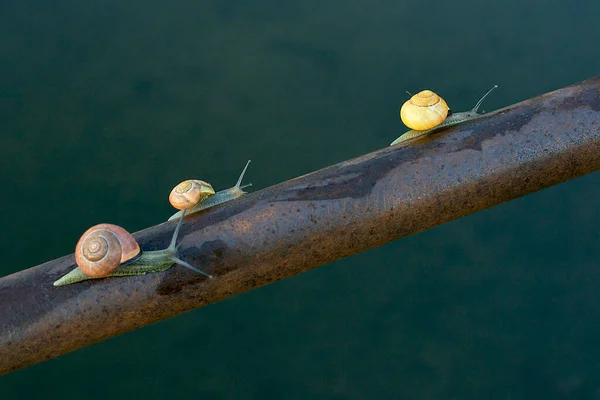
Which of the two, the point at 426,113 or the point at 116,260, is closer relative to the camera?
the point at 116,260

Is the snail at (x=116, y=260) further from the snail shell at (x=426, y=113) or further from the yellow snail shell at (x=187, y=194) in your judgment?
the snail shell at (x=426, y=113)

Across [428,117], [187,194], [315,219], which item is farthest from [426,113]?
[187,194]

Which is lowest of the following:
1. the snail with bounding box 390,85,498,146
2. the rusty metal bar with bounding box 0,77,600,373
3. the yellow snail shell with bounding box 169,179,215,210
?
the rusty metal bar with bounding box 0,77,600,373

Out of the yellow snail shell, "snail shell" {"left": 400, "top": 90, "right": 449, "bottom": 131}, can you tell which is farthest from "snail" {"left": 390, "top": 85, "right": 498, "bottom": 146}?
the yellow snail shell

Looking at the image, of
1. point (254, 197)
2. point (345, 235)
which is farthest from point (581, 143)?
point (254, 197)

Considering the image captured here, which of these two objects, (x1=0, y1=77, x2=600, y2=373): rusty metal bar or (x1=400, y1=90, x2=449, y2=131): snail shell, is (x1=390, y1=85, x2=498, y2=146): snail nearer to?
(x1=400, y1=90, x2=449, y2=131): snail shell

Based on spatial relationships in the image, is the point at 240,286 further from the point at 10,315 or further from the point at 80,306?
the point at 10,315

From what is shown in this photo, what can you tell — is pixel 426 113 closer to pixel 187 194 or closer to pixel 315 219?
pixel 315 219
